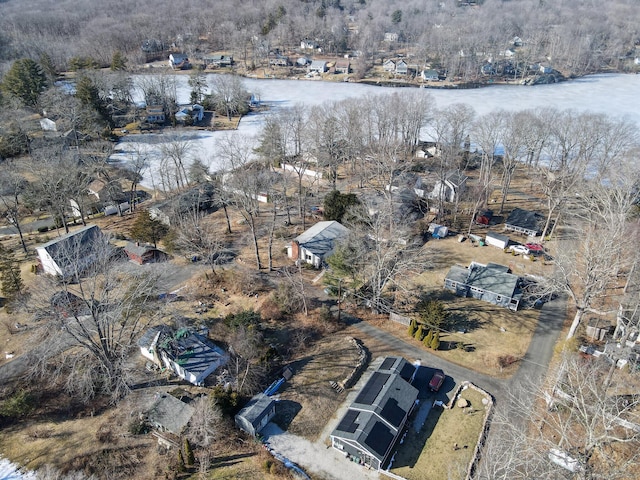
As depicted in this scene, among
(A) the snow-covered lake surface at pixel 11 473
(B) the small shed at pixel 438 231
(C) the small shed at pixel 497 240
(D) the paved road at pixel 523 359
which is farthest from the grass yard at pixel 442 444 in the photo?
(B) the small shed at pixel 438 231

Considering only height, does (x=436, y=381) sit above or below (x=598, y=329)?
below

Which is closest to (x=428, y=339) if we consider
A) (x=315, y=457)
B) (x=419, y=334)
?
(x=419, y=334)

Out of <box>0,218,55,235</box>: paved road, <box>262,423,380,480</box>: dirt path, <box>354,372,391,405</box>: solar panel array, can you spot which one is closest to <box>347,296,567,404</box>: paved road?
<box>354,372,391,405</box>: solar panel array

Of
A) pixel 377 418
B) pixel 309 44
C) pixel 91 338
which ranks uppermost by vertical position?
pixel 309 44

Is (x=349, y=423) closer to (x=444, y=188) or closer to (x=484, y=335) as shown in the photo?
(x=484, y=335)

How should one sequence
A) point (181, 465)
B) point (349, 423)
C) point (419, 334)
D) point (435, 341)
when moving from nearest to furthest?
1. point (181, 465)
2. point (349, 423)
3. point (435, 341)
4. point (419, 334)

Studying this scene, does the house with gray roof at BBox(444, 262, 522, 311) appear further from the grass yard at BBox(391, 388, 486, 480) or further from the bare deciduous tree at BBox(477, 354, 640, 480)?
the grass yard at BBox(391, 388, 486, 480)

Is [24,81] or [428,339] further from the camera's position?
[24,81]

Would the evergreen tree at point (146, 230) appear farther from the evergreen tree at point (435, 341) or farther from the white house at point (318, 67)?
the white house at point (318, 67)
